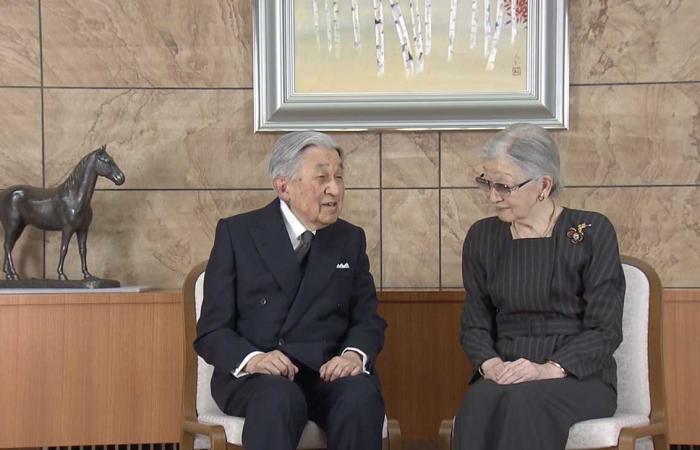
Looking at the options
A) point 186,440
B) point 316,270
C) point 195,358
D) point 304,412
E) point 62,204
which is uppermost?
point 62,204

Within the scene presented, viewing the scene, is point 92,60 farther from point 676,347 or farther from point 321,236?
point 676,347

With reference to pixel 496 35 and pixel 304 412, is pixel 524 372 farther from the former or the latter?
pixel 496 35

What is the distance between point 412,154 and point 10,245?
5.94 feet

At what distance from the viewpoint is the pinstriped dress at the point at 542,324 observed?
3033 mm

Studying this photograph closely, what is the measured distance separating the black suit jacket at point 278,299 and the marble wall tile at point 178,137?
1.13 meters

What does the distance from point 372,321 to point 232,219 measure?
1.98 ft

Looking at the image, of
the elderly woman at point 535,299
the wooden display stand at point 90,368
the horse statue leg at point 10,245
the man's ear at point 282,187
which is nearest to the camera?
the elderly woman at point 535,299

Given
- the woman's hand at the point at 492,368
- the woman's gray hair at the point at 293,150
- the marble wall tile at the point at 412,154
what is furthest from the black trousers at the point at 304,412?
the marble wall tile at the point at 412,154

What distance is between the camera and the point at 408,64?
4.62 meters

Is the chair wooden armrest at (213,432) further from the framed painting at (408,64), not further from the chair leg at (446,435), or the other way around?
the framed painting at (408,64)

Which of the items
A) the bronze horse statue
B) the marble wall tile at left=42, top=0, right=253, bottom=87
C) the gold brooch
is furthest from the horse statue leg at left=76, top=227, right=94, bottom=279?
the gold brooch

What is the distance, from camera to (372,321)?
3494mm

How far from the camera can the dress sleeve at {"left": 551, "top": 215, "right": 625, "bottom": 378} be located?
3186 mm

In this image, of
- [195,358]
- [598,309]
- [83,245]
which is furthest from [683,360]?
[83,245]
